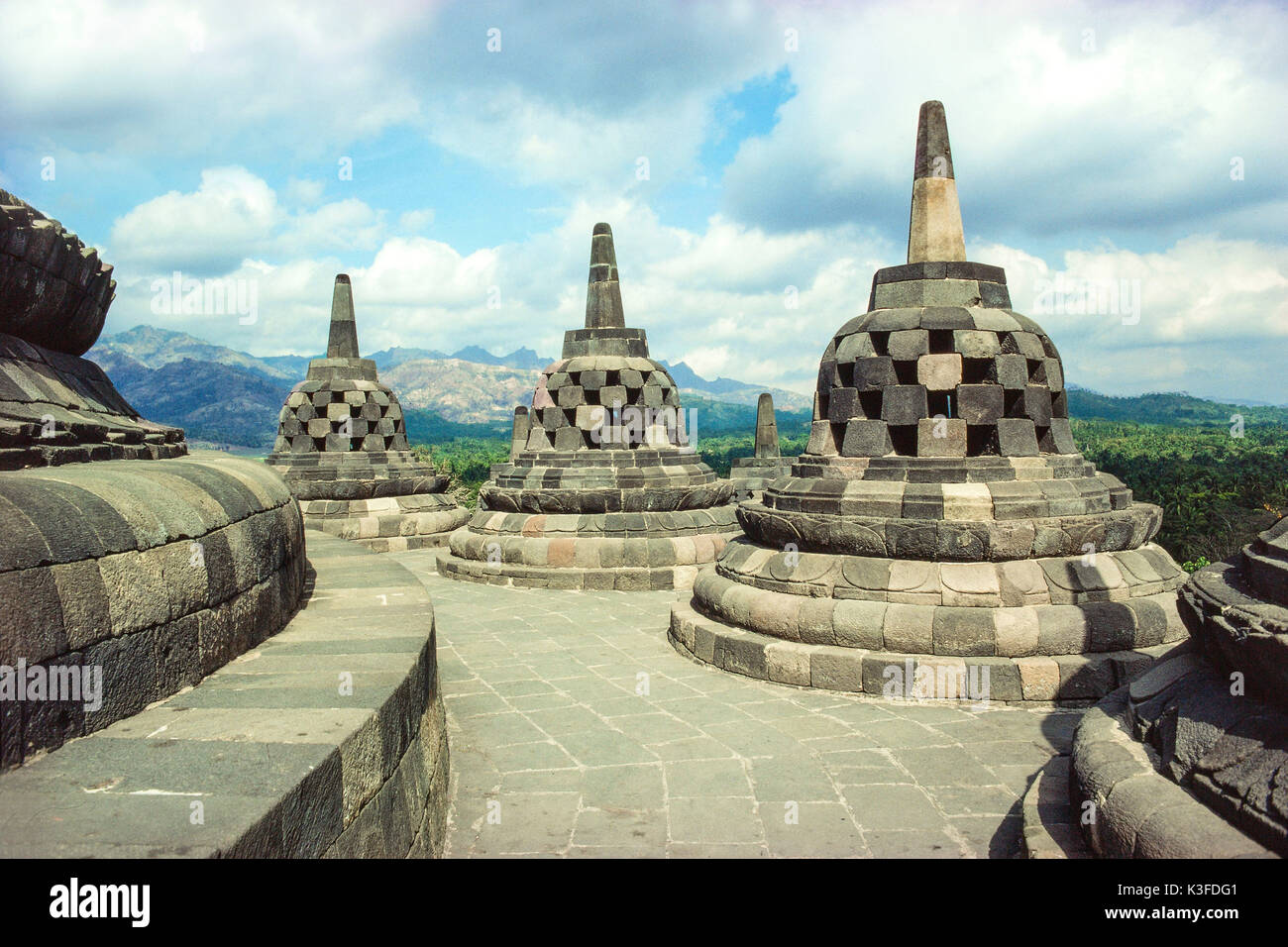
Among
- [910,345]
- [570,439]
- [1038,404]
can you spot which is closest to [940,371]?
[910,345]

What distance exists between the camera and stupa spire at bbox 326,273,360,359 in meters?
13.8

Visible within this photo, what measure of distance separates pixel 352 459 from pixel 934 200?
372 inches

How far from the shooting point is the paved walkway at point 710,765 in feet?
11.5

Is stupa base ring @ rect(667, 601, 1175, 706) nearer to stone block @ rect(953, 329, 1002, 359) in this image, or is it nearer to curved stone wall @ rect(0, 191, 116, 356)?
stone block @ rect(953, 329, 1002, 359)

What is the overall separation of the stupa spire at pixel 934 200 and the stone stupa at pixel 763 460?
379 inches

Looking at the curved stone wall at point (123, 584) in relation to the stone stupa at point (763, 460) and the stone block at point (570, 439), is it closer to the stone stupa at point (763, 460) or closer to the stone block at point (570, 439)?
the stone block at point (570, 439)

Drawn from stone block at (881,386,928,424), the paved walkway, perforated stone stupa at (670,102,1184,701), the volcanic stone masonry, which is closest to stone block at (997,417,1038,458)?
perforated stone stupa at (670,102,1184,701)

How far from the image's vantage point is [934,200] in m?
6.70
